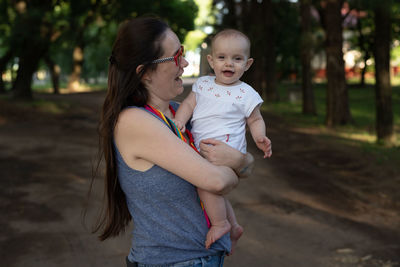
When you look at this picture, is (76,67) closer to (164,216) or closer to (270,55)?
(270,55)

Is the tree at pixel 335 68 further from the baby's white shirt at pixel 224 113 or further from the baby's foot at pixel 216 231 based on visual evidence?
the baby's foot at pixel 216 231

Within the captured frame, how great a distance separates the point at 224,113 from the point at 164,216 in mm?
625

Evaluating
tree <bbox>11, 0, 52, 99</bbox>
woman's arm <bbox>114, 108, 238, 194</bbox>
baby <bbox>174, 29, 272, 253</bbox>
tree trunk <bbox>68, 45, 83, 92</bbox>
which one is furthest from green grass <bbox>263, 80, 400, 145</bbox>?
tree trunk <bbox>68, 45, 83, 92</bbox>

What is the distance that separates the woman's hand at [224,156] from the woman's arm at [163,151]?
9 cm

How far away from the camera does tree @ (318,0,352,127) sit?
567 inches

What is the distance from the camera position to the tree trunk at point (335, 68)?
1441cm

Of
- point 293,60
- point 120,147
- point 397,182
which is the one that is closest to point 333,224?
point 397,182

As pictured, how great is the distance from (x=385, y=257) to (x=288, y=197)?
95.5 inches

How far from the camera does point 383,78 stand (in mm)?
11406

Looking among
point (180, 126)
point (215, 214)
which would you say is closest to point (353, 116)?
point (180, 126)

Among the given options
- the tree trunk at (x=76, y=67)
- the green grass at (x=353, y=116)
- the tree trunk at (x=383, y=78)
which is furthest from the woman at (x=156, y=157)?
the tree trunk at (x=76, y=67)

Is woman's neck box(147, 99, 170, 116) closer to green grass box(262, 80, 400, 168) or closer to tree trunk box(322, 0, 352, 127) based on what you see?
green grass box(262, 80, 400, 168)

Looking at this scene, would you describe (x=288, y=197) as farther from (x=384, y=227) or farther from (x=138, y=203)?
(x=138, y=203)

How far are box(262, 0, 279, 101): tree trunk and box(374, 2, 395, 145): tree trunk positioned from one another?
13.2 meters
